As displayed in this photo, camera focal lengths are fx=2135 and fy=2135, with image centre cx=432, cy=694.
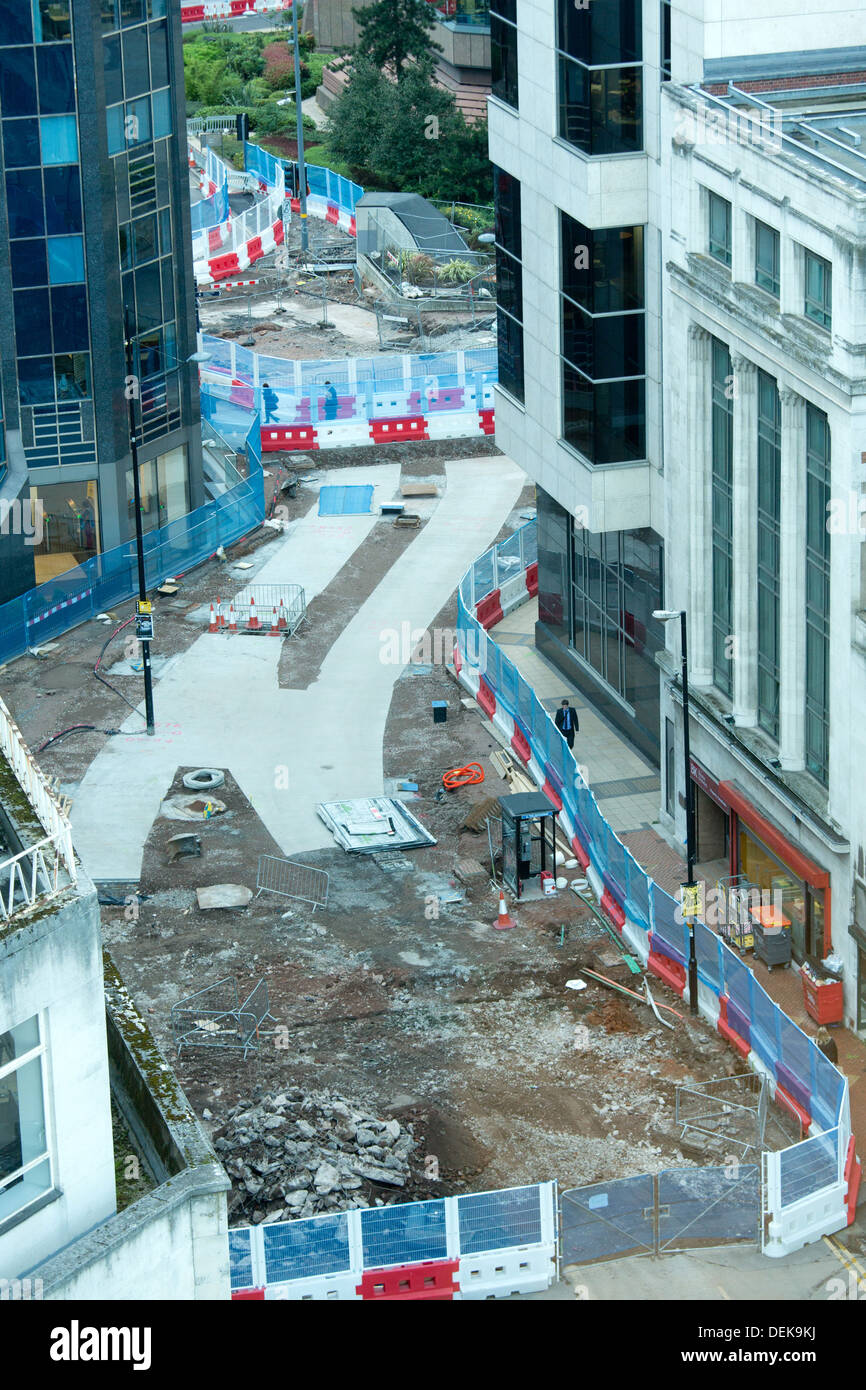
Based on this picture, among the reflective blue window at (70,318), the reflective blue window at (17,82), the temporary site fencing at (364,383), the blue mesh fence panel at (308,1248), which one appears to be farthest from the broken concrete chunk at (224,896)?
the temporary site fencing at (364,383)

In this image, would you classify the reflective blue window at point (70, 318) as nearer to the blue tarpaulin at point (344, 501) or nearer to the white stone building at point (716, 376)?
the blue tarpaulin at point (344, 501)

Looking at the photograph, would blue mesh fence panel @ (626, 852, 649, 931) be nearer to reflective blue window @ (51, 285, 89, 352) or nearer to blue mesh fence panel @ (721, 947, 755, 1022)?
blue mesh fence panel @ (721, 947, 755, 1022)

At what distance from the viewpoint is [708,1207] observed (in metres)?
32.4

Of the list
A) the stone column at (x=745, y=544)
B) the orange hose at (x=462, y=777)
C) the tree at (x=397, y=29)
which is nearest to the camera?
the stone column at (x=745, y=544)

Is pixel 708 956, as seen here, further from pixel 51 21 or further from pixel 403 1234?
pixel 51 21

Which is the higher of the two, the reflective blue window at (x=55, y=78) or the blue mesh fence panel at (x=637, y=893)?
the reflective blue window at (x=55, y=78)

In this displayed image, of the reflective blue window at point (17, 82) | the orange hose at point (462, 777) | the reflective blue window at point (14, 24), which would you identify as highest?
the reflective blue window at point (14, 24)

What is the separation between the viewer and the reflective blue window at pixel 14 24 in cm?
5569

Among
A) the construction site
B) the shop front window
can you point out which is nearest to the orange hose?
the construction site

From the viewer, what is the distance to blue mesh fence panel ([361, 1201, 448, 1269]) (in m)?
30.8

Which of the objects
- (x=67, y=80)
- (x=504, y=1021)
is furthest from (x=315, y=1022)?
(x=67, y=80)

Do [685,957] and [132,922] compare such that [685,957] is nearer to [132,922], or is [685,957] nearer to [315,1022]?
[315,1022]

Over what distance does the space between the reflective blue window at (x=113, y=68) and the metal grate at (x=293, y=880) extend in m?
23.8

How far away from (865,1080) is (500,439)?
22.6m
